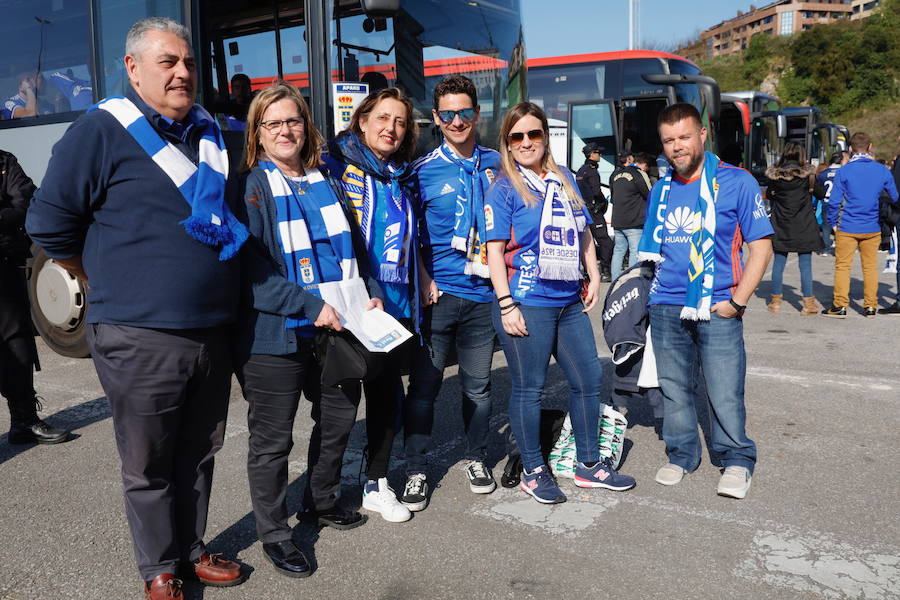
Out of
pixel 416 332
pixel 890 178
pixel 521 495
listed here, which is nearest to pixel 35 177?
pixel 416 332

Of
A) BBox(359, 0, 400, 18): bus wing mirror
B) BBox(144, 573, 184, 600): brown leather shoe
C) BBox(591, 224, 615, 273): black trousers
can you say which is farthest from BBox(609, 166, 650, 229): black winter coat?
BBox(144, 573, 184, 600): brown leather shoe

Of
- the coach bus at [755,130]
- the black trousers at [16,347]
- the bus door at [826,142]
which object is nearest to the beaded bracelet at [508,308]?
the black trousers at [16,347]

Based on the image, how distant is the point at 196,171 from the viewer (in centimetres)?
268

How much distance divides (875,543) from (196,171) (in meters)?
3.02

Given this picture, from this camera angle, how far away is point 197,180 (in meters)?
2.65

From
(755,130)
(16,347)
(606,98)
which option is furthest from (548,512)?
(755,130)

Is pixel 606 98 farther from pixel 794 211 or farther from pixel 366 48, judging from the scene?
pixel 366 48

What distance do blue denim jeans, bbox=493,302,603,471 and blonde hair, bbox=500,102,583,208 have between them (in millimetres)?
498

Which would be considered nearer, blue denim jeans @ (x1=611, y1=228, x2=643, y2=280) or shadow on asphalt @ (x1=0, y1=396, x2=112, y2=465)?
shadow on asphalt @ (x1=0, y1=396, x2=112, y2=465)

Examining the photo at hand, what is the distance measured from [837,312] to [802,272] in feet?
1.91

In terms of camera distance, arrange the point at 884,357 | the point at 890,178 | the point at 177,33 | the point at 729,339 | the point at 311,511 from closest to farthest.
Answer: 1. the point at 177,33
2. the point at 311,511
3. the point at 729,339
4. the point at 884,357
5. the point at 890,178

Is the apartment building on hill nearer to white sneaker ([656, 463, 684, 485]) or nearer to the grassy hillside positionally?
the grassy hillside

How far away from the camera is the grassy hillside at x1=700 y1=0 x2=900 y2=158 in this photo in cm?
4912

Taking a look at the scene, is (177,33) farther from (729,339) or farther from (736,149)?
(736,149)
